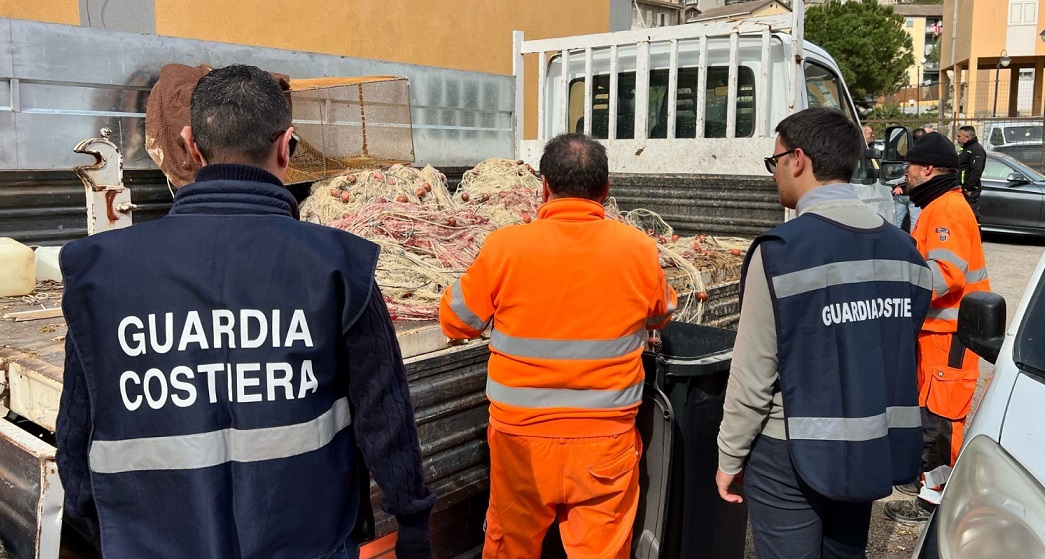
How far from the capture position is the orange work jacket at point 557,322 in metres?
2.50

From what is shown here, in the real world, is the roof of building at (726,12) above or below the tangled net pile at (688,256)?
above

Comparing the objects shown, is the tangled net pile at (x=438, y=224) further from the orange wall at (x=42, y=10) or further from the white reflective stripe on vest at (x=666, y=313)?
the orange wall at (x=42, y=10)

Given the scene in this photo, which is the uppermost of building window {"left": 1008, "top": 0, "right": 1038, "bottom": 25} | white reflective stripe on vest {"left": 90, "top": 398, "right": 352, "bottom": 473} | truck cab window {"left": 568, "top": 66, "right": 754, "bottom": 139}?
building window {"left": 1008, "top": 0, "right": 1038, "bottom": 25}

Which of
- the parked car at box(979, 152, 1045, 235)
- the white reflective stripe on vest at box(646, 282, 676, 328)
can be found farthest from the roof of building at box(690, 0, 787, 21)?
the parked car at box(979, 152, 1045, 235)

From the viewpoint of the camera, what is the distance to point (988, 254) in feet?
39.4

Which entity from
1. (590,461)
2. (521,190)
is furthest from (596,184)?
(521,190)

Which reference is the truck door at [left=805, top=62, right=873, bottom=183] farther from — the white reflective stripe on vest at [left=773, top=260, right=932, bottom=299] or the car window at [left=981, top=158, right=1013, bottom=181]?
the car window at [left=981, top=158, right=1013, bottom=181]

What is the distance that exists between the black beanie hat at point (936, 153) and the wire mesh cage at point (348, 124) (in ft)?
11.4

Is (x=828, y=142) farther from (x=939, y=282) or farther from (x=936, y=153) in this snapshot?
(x=936, y=153)

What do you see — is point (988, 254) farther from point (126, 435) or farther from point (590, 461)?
point (126, 435)

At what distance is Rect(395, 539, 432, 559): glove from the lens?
1.60 m

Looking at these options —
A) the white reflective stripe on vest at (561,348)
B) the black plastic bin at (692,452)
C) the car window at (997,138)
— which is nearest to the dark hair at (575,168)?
the white reflective stripe on vest at (561,348)

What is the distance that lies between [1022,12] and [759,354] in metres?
31.9

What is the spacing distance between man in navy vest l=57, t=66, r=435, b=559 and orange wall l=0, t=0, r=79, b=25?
5180mm
